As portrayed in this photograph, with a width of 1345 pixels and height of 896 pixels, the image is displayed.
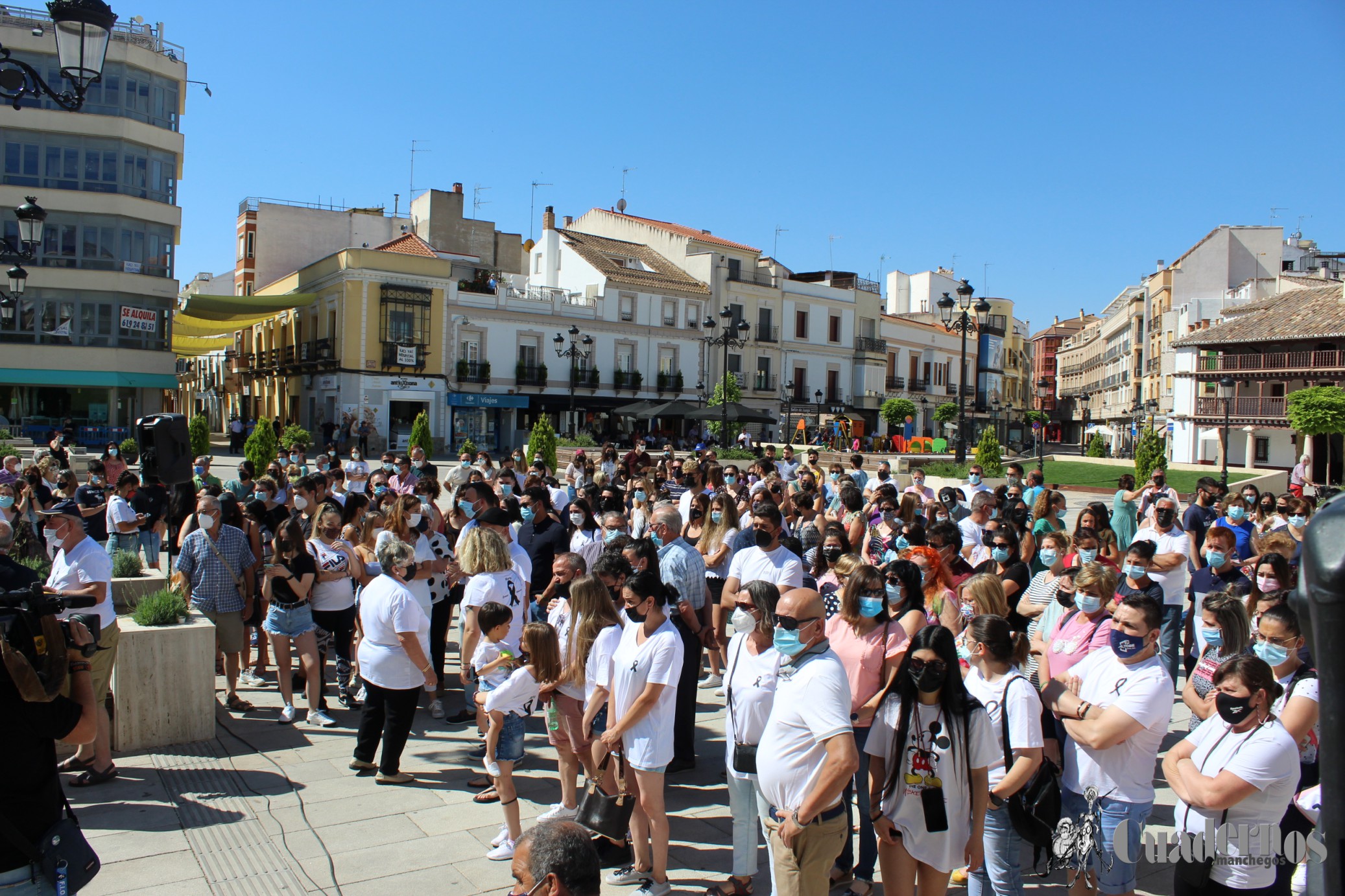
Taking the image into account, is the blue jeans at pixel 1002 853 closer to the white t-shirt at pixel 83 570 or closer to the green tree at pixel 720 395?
the white t-shirt at pixel 83 570

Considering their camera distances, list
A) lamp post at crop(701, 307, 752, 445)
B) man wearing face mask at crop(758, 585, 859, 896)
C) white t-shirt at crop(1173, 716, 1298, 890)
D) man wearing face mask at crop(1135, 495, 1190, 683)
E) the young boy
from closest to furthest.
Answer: white t-shirt at crop(1173, 716, 1298, 890) < man wearing face mask at crop(758, 585, 859, 896) < the young boy < man wearing face mask at crop(1135, 495, 1190, 683) < lamp post at crop(701, 307, 752, 445)

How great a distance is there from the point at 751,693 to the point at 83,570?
14.1ft

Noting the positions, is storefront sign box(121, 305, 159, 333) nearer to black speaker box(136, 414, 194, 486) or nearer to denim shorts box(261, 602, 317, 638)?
black speaker box(136, 414, 194, 486)

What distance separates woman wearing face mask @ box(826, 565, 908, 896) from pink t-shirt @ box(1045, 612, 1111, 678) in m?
0.85

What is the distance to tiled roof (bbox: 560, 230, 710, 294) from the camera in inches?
1686

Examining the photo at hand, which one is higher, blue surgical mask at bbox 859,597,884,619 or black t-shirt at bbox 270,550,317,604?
blue surgical mask at bbox 859,597,884,619

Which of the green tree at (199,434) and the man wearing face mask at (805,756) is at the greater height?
the green tree at (199,434)

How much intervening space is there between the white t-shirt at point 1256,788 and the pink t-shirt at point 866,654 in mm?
1504

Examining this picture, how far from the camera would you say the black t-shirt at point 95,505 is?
9.52 m

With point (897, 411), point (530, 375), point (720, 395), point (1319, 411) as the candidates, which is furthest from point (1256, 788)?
point (897, 411)

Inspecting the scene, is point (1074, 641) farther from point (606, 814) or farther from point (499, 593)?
point (499, 593)

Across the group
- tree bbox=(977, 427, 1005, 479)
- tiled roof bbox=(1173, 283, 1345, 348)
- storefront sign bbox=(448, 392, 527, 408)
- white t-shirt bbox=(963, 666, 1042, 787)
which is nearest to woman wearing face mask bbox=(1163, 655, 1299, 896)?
white t-shirt bbox=(963, 666, 1042, 787)

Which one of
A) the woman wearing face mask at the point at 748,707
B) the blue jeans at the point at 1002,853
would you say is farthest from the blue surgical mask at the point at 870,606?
the blue jeans at the point at 1002,853

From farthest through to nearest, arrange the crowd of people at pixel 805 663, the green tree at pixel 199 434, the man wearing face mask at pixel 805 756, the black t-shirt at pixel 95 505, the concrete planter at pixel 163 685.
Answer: the green tree at pixel 199 434, the black t-shirt at pixel 95 505, the concrete planter at pixel 163 685, the crowd of people at pixel 805 663, the man wearing face mask at pixel 805 756
